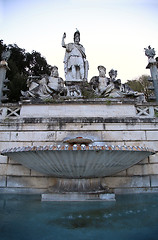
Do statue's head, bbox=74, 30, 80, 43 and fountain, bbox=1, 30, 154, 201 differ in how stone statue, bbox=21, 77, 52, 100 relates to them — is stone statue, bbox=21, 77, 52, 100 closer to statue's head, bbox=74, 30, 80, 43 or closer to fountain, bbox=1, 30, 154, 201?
fountain, bbox=1, 30, 154, 201

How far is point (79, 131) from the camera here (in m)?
6.11

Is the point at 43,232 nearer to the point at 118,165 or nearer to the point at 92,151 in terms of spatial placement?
the point at 92,151

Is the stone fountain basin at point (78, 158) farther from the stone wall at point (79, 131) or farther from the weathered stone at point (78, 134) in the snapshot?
the weathered stone at point (78, 134)

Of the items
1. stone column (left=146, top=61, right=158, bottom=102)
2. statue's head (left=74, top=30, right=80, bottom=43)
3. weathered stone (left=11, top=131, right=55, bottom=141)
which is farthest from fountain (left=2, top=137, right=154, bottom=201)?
statue's head (left=74, top=30, right=80, bottom=43)

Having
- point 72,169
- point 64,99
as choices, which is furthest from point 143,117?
point 72,169

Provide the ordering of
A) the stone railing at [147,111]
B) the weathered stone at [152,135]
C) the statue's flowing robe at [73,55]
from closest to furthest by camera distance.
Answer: the weathered stone at [152,135] → the stone railing at [147,111] → the statue's flowing robe at [73,55]

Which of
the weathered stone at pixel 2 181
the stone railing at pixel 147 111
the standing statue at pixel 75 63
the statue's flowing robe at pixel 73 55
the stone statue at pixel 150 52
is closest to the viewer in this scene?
the weathered stone at pixel 2 181

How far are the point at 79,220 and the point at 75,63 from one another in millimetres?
8112

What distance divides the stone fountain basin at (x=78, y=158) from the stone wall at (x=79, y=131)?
1212mm

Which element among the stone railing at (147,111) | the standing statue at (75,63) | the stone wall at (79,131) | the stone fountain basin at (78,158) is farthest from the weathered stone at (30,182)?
the standing statue at (75,63)

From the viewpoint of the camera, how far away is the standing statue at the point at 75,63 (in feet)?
30.4

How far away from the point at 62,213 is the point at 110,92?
5.81 metres

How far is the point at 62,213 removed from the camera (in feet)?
11.0

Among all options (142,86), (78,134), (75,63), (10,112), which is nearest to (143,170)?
(78,134)
